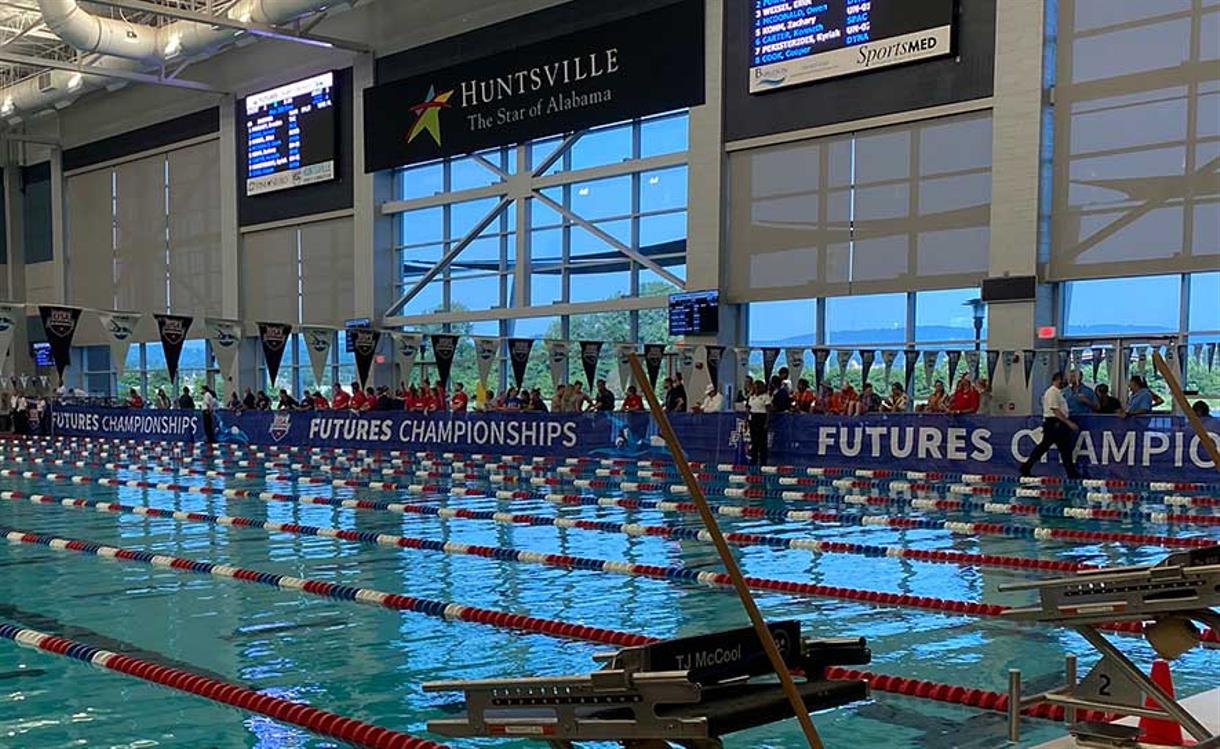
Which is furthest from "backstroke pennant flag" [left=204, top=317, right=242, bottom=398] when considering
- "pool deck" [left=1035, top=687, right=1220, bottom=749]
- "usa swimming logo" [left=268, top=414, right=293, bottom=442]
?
"pool deck" [left=1035, top=687, right=1220, bottom=749]

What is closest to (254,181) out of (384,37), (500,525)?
(384,37)

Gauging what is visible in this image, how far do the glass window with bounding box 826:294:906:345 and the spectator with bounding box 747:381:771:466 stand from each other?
396 cm

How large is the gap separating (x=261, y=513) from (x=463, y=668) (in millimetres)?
6778

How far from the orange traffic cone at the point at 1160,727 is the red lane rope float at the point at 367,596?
7.53ft

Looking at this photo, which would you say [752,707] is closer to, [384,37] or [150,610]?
[150,610]

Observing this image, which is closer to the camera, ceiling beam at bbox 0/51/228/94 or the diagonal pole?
the diagonal pole

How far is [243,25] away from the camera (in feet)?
75.0

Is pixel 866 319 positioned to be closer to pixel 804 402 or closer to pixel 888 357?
pixel 888 357

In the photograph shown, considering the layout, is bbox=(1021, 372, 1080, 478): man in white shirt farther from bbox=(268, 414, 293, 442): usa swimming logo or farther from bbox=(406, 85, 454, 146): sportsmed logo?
bbox=(406, 85, 454, 146): sportsmed logo

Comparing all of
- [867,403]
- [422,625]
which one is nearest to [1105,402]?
[867,403]

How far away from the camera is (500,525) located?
396 inches

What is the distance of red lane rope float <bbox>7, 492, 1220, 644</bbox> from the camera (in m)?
6.16

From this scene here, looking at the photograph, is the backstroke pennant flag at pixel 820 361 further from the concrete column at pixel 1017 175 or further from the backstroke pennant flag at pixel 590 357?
the backstroke pennant flag at pixel 590 357

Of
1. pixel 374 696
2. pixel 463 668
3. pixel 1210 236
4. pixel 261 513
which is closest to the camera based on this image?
pixel 374 696
